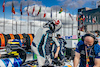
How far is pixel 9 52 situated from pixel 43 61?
3.57ft

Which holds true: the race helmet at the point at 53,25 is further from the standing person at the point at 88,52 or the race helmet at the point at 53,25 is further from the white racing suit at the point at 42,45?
the standing person at the point at 88,52

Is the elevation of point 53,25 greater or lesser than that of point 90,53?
greater

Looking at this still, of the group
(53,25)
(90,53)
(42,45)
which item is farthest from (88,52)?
(53,25)

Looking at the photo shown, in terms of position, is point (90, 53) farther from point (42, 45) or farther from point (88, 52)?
point (42, 45)

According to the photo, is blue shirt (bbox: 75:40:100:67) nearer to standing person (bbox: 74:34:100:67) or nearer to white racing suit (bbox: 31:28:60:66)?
standing person (bbox: 74:34:100:67)

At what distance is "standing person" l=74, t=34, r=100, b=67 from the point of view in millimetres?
2133

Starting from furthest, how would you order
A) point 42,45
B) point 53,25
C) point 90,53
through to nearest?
point 53,25, point 42,45, point 90,53

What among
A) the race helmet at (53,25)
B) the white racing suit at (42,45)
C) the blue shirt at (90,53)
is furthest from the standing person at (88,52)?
the race helmet at (53,25)

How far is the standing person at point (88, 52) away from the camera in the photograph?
Answer: 213 centimetres

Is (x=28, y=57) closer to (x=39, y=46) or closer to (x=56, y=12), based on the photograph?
(x=39, y=46)

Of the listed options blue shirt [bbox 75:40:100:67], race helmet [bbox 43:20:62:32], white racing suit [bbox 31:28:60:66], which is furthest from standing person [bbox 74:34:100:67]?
race helmet [bbox 43:20:62:32]

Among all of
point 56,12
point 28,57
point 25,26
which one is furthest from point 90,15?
point 28,57

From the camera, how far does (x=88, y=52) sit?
2234mm

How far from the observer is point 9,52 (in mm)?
3396
